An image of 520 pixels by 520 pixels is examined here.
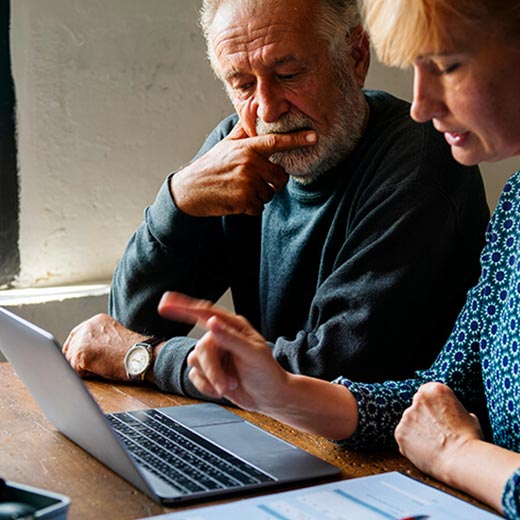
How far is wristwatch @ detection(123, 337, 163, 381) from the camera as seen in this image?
1.62 meters

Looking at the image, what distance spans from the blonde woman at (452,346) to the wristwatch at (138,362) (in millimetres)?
371

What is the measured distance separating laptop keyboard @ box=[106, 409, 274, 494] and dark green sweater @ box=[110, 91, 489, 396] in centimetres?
18

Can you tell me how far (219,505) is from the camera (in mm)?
1040

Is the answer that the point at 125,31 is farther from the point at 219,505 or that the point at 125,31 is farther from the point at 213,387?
the point at 219,505

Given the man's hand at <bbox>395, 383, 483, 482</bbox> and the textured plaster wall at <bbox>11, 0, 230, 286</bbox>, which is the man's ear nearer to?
the man's hand at <bbox>395, 383, 483, 482</bbox>

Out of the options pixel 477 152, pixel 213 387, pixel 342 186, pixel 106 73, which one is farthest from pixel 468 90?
pixel 106 73

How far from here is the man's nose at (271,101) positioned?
173cm

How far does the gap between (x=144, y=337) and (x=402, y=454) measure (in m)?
0.63

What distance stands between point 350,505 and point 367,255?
0.59 meters

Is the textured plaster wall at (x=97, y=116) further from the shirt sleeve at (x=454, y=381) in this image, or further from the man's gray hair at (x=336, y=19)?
the shirt sleeve at (x=454, y=381)

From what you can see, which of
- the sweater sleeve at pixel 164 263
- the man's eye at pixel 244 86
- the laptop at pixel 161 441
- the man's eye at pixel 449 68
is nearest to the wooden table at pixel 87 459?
the laptop at pixel 161 441

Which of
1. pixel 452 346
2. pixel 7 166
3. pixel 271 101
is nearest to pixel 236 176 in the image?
pixel 271 101

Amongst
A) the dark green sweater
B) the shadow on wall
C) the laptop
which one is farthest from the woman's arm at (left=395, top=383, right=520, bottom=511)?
the shadow on wall

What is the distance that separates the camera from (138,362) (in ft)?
5.34
